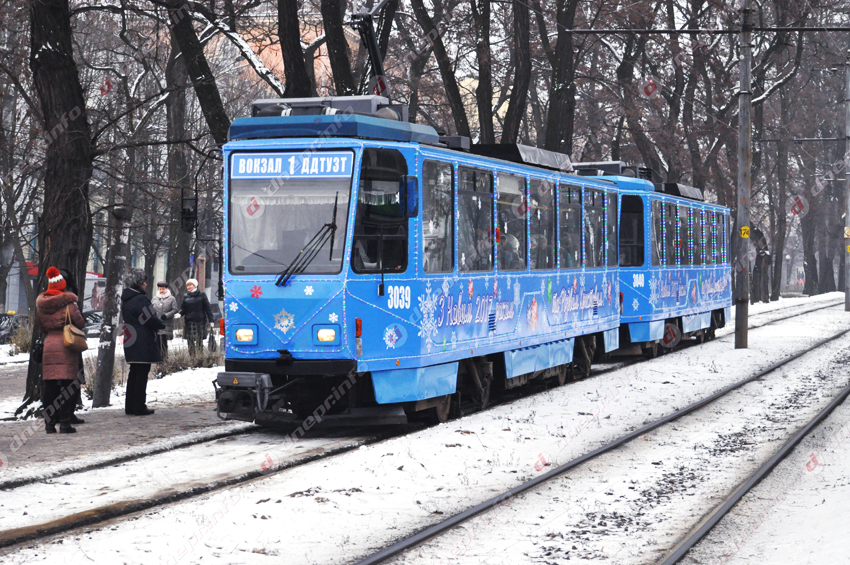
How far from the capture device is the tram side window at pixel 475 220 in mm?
12711

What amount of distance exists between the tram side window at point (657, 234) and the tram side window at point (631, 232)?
611mm

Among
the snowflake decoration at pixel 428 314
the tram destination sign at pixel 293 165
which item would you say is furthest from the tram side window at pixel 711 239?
the tram destination sign at pixel 293 165

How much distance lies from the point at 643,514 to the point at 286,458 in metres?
3.48

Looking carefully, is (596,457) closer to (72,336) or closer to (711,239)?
(72,336)

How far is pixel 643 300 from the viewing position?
67.8 ft

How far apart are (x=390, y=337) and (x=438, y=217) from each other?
1.47 meters

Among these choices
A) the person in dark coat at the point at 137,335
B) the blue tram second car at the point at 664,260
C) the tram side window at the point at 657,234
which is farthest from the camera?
the tram side window at the point at 657,234

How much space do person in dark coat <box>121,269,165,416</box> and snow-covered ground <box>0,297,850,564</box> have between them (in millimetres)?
3140

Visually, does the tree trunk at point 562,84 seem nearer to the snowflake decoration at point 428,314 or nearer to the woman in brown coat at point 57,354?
the snowflake decoration at point 428,314

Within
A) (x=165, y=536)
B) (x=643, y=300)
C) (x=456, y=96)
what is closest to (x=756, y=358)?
(x=643, y=300)

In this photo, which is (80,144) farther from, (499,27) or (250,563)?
(499,27)

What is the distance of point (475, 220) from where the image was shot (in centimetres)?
1302

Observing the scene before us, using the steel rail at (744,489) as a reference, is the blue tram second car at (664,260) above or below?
above

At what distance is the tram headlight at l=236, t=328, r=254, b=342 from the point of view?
11.3 meters
